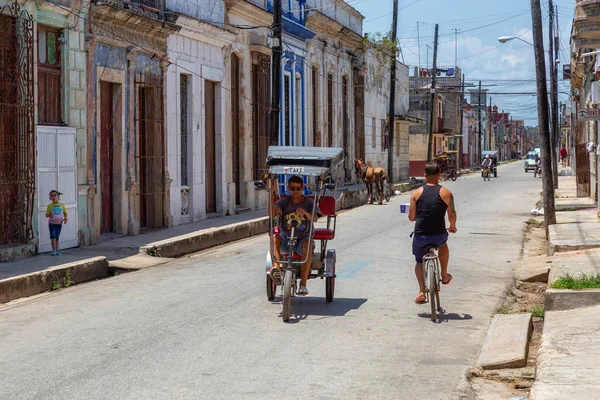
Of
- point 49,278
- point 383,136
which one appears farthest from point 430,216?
point 383,136

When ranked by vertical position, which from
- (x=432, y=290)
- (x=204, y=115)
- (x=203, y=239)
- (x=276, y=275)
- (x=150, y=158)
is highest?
(x=204, y=115)

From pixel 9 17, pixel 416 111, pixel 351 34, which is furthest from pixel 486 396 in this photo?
pixel 416 111

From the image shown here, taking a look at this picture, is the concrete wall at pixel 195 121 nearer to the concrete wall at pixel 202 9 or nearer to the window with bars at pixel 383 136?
the concrete wall at pixel 202 9

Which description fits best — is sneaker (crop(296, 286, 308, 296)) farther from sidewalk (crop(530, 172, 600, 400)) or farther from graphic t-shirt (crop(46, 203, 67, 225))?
graphic t-shirt (crop(46, 203, 67, 225))

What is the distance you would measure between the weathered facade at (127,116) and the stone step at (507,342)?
37.1 feet

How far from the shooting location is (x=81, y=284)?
14.4 m

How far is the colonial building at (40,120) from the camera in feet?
53.6

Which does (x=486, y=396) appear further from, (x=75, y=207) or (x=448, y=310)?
(x=75, y=207)

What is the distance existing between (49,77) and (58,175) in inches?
72.6

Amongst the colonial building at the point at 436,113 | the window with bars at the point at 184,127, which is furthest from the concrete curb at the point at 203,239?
the colonial building at the point at 436,113

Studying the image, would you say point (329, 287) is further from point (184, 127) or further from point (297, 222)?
point (184, 127)

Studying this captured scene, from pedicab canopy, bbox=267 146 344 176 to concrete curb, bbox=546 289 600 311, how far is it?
2.96 meters

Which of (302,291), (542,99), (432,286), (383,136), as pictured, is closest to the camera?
(432,286)

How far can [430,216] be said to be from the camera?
10234mm
